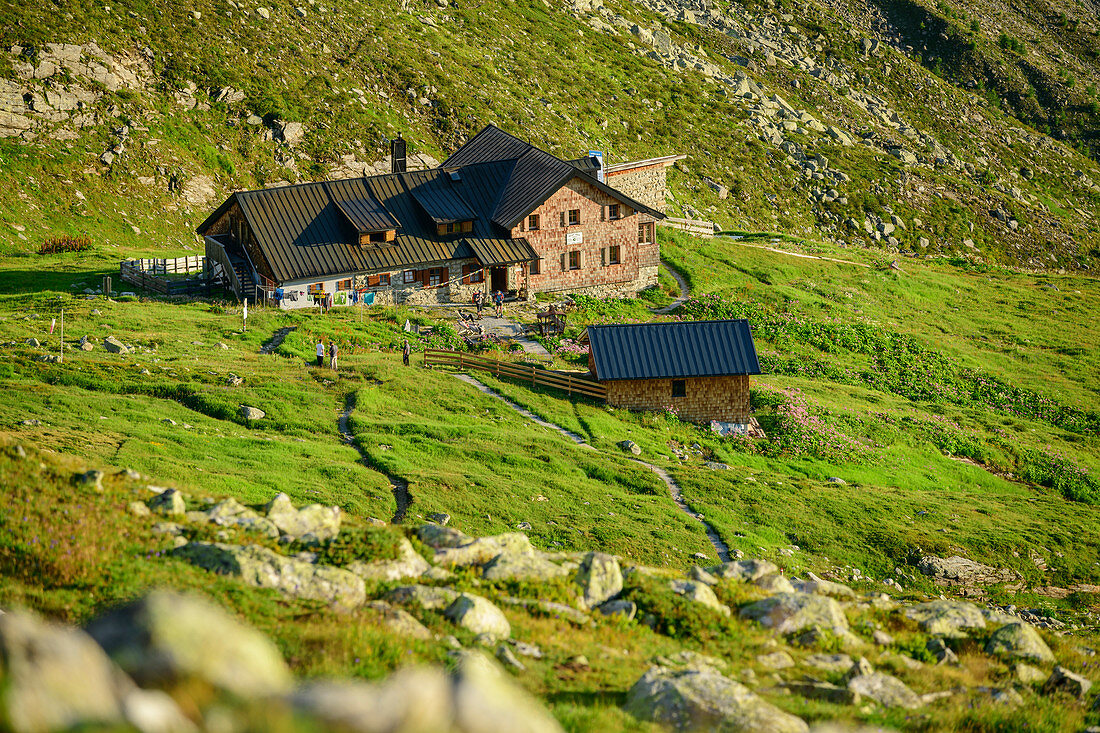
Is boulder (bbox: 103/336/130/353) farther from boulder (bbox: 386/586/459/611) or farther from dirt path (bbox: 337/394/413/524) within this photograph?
boulder (bbox: 386/586/459/611)

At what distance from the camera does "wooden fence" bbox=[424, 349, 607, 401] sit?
4959cm

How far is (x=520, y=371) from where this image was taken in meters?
50.7

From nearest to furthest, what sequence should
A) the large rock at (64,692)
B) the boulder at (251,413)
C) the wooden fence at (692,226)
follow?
the large rock at (64,692) < the boulder at (251,413) < the wooden fence at (692,226)

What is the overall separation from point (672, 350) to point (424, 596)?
3380 cm

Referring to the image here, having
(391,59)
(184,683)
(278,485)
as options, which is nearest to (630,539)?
(278,485)

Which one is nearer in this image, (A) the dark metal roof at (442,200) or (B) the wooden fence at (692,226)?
(A) the dark metal roof at (442,200)

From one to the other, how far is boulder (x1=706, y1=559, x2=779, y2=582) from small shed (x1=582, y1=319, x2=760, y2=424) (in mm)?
24620

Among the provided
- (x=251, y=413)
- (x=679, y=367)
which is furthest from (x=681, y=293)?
(x=251, y=413)

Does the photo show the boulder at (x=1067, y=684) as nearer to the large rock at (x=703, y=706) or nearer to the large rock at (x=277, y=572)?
the large rock at (x=703, y=706)

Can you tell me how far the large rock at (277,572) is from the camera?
16.7 metres

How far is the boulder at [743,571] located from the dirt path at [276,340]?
107 feet

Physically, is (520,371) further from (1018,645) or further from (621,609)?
(1018,645)

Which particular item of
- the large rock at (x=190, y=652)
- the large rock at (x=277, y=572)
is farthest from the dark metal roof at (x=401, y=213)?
the large rock at (x=190, y=652)

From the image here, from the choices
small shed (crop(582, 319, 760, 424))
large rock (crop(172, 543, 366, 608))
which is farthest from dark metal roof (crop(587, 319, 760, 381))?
large rock (crop(172, 543, 366, 608))
